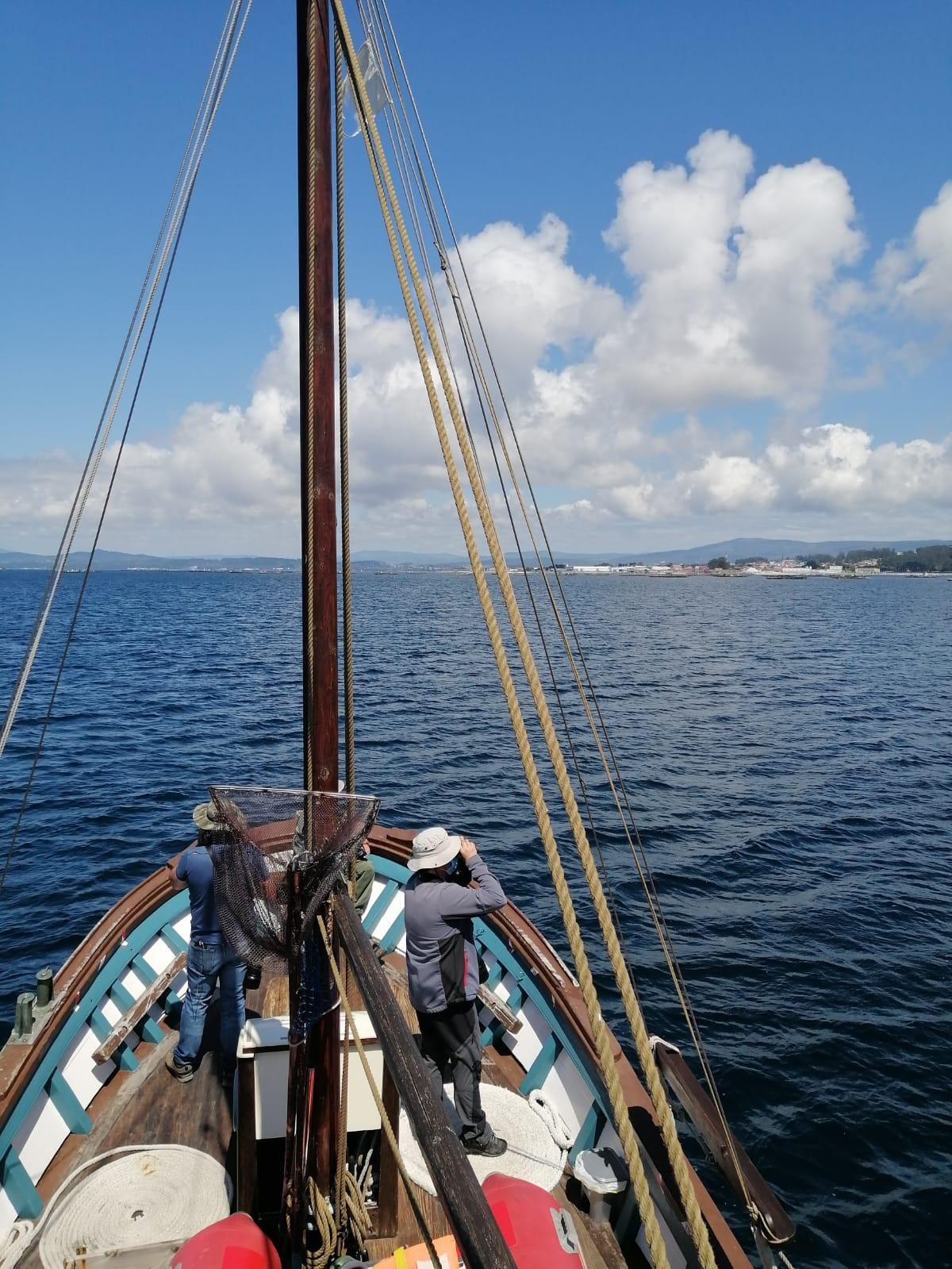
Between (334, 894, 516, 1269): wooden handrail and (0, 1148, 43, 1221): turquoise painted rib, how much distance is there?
396 centimetres

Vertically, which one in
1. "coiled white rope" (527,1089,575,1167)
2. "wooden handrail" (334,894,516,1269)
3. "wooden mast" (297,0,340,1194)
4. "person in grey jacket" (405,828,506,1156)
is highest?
"wooden mast" (297,0,340,1194)

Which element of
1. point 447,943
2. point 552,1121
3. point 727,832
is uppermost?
point 447,943

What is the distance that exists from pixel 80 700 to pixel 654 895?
31.0 m

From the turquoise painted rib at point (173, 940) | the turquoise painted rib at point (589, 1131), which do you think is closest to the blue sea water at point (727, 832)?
the turquoise painted rib at point (589, 1131)

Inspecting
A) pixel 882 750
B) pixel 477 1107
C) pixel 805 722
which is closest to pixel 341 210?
pixel 477 1107

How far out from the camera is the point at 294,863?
4.00m

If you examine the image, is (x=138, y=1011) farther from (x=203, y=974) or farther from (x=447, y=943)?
(x=447, y=943)

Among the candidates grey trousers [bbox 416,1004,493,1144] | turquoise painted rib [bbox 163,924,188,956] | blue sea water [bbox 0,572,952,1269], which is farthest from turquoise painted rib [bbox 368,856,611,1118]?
blue sea water [bbox 0,572,952,1269]

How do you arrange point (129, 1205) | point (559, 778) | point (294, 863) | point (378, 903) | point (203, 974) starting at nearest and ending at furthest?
point (559, 778)
point (294, 863)
point (129, 1205)
point (203, 974)
point (378, 903)

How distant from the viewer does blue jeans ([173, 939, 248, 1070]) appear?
6.42m

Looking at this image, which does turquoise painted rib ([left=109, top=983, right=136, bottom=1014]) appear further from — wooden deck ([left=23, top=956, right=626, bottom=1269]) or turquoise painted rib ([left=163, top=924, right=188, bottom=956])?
turquoise painted rib ([left=163, top=924, right=188, bottom=956])

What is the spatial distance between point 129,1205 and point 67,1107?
1618 millimetres

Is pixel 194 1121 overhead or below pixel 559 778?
below

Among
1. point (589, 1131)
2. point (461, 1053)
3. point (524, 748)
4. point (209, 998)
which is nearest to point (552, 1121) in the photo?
point (589, 1131)
